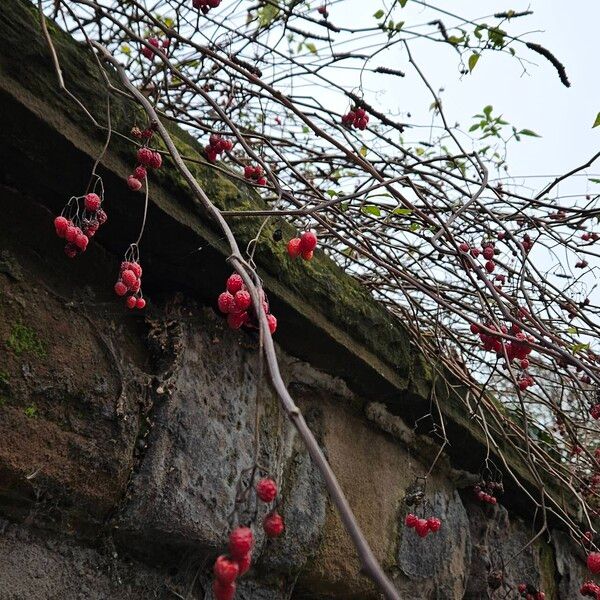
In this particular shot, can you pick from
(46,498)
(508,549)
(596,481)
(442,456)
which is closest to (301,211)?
(46,498)

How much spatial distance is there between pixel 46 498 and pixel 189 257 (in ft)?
1.36

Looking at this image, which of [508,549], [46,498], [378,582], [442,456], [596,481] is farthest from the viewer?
[596,481]

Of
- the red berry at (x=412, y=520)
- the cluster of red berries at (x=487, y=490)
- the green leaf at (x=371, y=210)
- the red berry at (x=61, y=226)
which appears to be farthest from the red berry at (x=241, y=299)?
the cluster of red berries at (x=487, y=490)

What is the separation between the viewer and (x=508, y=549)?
1960 millimetres

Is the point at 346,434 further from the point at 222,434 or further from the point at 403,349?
the point at 222,434

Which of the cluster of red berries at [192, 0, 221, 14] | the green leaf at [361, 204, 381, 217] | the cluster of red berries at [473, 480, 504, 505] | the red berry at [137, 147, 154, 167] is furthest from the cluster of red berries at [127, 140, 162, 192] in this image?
the cluster of red berries at [473, 480, 504, 505]

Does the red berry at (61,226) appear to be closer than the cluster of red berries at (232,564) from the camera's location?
No

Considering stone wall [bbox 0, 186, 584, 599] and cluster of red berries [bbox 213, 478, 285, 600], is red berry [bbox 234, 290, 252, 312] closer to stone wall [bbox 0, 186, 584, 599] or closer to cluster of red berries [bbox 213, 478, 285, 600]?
stone wall [bbox 0, 186, 584, 599]

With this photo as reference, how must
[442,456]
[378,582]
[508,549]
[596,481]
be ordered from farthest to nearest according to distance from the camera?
1. [596,481]
2. [508,549]
3. [442,456]
4. [378,582]

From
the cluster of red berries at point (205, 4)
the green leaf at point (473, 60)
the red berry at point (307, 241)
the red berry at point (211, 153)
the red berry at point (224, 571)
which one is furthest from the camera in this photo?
the green leaf at point (473, 60)

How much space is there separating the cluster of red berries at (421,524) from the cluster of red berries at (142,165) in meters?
0.99

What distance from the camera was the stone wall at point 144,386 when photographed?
2.94 feet

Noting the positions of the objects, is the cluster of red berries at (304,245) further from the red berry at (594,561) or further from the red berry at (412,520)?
the red berry at (594,561)

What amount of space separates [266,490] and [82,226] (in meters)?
0.46
